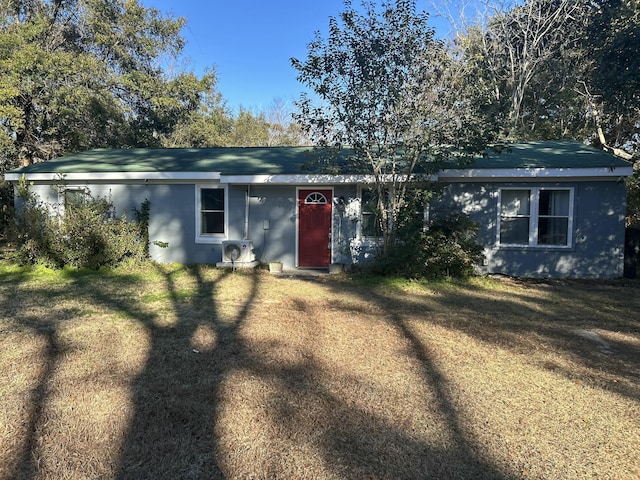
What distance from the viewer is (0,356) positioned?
4324 mm

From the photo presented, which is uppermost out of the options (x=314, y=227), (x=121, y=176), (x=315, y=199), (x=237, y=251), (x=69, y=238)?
(x=121, y=176)

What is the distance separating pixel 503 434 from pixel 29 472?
9.97 ft

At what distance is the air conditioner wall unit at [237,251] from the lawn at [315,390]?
3.41 metres

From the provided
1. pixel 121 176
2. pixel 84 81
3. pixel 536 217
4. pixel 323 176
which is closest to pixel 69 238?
pixel 121 176

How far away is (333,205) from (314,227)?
2.39 ft

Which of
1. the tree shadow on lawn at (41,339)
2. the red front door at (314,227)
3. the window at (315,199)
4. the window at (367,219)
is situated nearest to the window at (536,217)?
the window at (367,219)

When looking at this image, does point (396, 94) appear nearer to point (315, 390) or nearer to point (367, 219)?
point (367, 219)

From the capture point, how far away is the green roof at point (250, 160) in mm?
9875

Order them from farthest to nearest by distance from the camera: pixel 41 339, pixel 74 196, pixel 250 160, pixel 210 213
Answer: pixel 250 160 → pixel 74 196 → pixel 210 213 → pixel 41 339

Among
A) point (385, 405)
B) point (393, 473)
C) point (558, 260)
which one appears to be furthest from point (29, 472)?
point (558, 260)

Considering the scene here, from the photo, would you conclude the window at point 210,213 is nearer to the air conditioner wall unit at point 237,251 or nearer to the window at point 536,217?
the air conditioner wall unit at point 237,251

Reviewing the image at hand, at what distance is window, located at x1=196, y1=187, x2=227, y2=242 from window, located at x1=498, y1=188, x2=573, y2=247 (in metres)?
A: 6.80

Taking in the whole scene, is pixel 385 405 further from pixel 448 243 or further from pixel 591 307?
pixel 448 243

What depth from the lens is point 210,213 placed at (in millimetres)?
11211
